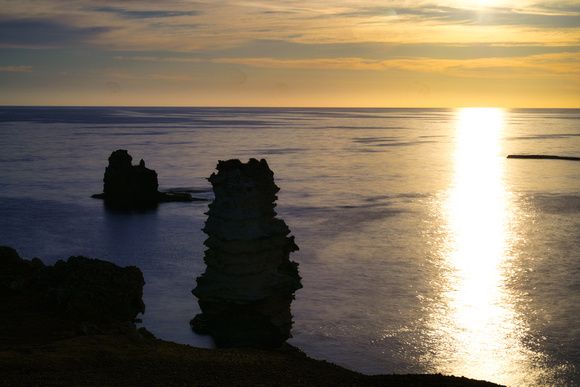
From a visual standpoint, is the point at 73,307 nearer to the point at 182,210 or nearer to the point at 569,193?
the point at 182,210

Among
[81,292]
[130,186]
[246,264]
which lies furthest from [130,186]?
[246,264]

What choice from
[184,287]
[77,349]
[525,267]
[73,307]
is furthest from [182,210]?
[77,349]

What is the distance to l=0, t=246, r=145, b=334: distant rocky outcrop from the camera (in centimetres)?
1878

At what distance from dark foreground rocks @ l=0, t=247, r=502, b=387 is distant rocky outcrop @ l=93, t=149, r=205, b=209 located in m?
27.7

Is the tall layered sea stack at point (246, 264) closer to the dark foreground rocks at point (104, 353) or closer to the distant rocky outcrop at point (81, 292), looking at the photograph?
the dark foreground rocks at point (104, 353)

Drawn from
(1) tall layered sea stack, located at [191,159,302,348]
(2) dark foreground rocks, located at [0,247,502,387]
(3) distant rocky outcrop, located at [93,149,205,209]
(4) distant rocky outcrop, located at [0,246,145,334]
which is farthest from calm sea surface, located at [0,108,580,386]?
(2) dark foreground rocks, located at [0,247,502,387]

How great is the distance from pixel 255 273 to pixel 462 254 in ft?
62.9

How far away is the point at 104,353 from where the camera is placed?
1479 cm

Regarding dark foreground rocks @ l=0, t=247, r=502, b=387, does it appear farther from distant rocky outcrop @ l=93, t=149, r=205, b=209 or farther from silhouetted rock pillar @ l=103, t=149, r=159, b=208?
silhouetted rock pillar @ l=103, t=149, r=159, b=208

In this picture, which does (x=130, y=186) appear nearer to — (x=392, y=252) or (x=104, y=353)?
(x=392, y=252)

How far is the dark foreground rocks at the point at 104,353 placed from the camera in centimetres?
1337

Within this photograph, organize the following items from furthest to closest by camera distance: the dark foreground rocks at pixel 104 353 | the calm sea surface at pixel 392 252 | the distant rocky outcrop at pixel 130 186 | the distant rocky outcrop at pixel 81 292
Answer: the distant rocky outcrop at pixel 130 186 → the calm sea surface at pixel 392 252 → the distant rocky outcrop at pixel 81 292 → the dark foreground rocks at pixel 104 353

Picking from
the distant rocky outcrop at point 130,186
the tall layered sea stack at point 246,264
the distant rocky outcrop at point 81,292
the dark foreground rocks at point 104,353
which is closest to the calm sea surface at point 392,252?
the distant rocky outcrop at point 130,186

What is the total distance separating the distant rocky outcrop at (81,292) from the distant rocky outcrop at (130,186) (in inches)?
1129
